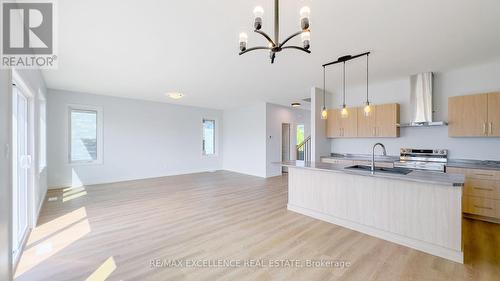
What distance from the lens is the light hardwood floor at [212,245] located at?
7.05 ft

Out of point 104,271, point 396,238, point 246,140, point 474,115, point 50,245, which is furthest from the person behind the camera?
point 246,140

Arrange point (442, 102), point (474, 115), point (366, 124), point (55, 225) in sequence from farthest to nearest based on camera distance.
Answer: point (366, 124) < point (442, 102) < point (474, 115) < point (55, 225)

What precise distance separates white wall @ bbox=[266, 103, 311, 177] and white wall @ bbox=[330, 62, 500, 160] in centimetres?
287

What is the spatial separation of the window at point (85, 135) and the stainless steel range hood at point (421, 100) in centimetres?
823

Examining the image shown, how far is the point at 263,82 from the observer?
498 centimetres

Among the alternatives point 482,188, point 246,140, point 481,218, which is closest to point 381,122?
point 482,188

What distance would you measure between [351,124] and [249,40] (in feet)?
12.0

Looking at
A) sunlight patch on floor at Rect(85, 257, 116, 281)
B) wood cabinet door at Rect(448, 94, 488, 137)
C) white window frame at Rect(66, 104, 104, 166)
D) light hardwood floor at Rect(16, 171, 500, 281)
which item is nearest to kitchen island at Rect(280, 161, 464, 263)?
light hardwood floor at Rect(16, 171, 500, 281)

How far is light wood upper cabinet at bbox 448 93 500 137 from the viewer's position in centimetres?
358

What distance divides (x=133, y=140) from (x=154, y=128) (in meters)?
0.78

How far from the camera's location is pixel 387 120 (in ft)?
15.7

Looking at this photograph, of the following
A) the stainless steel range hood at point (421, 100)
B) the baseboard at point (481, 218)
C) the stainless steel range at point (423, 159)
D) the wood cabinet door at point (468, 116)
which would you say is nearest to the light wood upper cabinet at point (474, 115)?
the wood cabinet door at point (468, 116)

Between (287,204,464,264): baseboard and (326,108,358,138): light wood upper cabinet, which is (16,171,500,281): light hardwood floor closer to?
(287,204,464,264): baseboard

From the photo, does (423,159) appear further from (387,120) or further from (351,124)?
(351,124)
